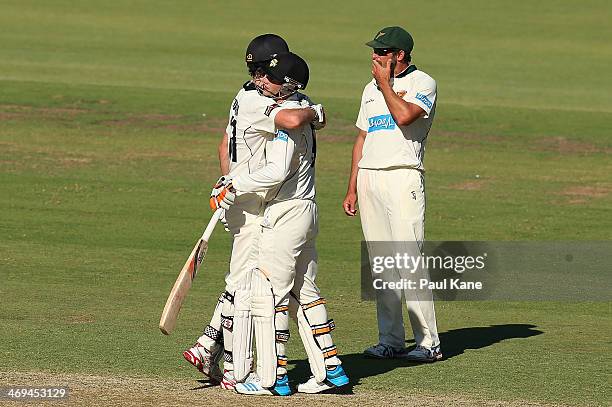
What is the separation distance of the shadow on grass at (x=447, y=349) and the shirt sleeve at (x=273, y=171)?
1422mm

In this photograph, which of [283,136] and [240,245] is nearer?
[283,136]

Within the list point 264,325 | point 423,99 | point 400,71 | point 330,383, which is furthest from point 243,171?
point 400,71

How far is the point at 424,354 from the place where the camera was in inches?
369

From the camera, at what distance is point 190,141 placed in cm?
2223

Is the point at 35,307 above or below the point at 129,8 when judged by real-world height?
below

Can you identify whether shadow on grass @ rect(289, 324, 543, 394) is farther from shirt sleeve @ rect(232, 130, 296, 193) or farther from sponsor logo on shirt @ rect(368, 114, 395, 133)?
sponsor logo on shirt @ rect(368, 114, 395, 133)

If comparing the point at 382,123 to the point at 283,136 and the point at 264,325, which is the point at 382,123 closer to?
the point at 283,136

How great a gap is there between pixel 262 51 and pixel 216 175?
37.9 feet

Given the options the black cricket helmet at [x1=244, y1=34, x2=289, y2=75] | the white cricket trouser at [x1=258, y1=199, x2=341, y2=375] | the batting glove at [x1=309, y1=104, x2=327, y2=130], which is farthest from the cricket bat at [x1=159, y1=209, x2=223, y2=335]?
the black cricket helmet at [x1=244, y1=34, x2=289, y2=75]

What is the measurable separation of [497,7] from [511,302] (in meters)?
35.5

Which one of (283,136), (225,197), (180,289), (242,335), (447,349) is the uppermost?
(283,136)

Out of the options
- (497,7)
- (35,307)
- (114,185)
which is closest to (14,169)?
(114,185)

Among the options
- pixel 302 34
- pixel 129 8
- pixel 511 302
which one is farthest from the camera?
pixel 129 8

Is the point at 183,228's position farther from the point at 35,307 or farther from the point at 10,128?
the point at 10,128
